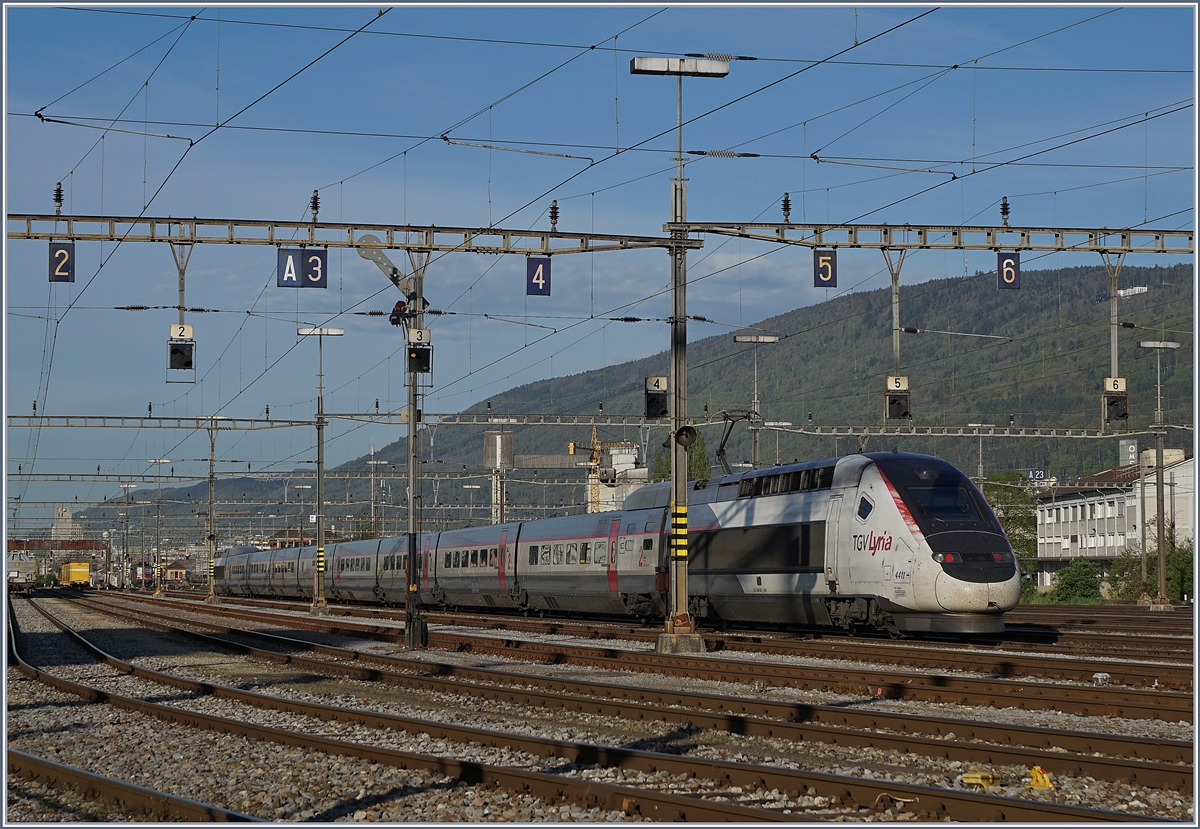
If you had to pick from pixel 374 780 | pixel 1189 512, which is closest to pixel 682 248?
pixel 374 780

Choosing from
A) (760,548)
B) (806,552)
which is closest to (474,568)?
(760,548)

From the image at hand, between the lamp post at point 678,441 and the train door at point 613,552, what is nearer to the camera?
the lamp post at point 678,441

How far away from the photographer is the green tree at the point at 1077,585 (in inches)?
2778

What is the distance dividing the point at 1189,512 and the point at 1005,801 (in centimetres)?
10064

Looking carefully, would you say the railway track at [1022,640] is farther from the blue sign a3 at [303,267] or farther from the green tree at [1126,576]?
the green tree at [1126,576]

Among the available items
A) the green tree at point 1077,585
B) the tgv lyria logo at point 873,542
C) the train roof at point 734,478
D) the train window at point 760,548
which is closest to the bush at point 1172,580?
the green tree at point 1077,585

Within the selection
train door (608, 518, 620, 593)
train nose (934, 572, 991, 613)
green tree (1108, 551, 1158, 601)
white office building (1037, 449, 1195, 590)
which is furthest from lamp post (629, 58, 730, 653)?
white office building (1037, 449, 1195, 590)

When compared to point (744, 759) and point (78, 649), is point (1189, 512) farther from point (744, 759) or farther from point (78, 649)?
point (744, 759)

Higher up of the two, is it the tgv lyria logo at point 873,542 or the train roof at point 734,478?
the train roof at point 734,478

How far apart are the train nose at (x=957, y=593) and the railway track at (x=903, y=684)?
8.69 ft

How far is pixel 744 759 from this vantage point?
41.4 ft

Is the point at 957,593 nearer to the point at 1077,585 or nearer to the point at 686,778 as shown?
the point at 686,778

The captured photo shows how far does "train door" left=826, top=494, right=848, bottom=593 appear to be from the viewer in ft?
83.4

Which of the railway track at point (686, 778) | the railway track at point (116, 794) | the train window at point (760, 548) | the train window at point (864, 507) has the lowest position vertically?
the railway track at point (116, 794)
